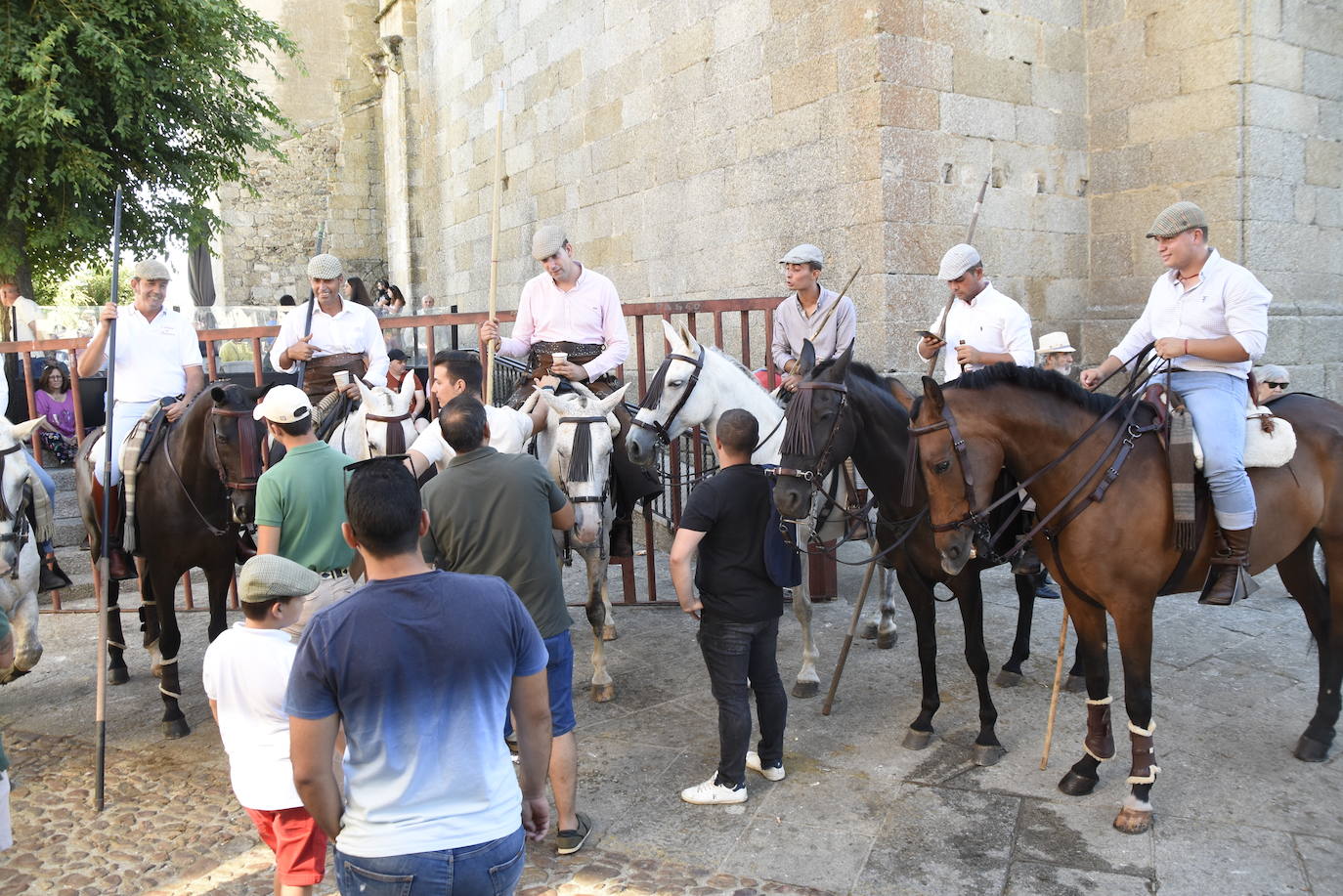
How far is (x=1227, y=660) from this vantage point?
5.84 m

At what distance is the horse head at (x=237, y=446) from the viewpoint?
5.13m

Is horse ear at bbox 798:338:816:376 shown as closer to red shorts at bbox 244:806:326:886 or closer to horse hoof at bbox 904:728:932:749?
horse hoof at bbox 904:728:932:749

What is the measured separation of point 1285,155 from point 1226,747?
633cm

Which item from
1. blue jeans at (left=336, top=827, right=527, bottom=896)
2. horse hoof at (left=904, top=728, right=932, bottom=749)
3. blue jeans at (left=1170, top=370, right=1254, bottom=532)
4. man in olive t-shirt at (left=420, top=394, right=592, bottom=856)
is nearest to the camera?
blue jeans at (left=336, top=827, right=527, bottom=896)

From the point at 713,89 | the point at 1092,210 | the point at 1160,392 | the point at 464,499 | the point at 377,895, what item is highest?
the point at 713,89

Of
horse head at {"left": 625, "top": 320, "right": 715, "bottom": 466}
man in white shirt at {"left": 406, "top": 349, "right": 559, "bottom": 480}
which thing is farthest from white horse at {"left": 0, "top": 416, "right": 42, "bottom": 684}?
horse head at {"left": 625, "top": 320, "right": 715, "bottom": 466}

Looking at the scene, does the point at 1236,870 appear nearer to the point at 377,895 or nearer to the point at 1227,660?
the point at 1227,660

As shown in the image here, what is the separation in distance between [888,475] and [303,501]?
2.69 m

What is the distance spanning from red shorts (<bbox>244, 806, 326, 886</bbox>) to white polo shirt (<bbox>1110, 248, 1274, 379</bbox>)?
12.6ft

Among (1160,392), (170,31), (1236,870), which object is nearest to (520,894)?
(1236,870)

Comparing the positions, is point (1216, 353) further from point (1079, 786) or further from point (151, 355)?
point (151, 355)

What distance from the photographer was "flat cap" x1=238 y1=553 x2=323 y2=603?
300 centimetres

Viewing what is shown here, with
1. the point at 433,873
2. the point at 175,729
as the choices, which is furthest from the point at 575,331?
the point at 433,873

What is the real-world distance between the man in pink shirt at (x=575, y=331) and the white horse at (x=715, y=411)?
0.58 meters
